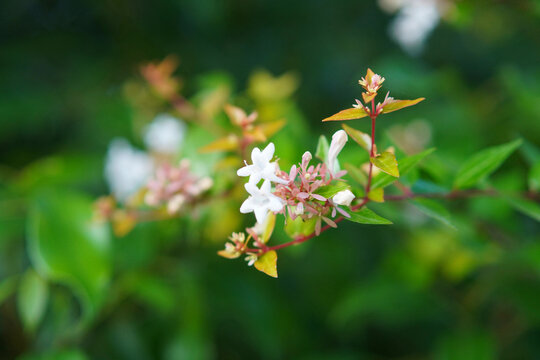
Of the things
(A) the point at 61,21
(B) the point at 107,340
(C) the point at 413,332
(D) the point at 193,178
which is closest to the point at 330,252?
(C) the point at 413,332

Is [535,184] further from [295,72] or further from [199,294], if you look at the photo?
[295,72]

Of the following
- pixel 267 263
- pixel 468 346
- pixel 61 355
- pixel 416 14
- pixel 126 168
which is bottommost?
pixel 468 346

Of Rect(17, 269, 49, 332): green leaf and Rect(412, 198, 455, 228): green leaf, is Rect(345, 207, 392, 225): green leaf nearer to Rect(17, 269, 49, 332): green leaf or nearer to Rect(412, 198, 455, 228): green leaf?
Rect(412, 198, 455, 228): green leaf

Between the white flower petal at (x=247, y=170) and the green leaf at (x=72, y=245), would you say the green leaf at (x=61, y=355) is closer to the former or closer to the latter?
the green leaf at (x=72, y=245)

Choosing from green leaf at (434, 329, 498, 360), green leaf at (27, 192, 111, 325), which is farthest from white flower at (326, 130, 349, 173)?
green leaf at (434, 329, 498, 360)

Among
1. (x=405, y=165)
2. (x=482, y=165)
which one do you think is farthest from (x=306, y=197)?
(x=482, y=165)

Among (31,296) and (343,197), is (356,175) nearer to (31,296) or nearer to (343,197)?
(343,197)

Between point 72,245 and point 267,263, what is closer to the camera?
point 267,263

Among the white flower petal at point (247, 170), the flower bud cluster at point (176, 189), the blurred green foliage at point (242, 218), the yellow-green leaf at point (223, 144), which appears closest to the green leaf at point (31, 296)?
the blurred green foliage at point (242, 218)
